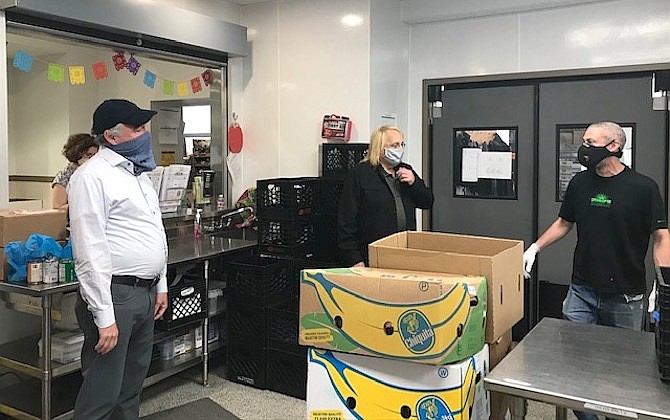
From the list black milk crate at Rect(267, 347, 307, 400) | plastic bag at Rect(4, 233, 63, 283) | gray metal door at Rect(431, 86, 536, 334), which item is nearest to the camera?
plastic bag at Rect(4, 233, 63, 283)

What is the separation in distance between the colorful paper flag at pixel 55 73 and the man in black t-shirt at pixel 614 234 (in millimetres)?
2925

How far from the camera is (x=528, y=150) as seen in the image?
460 centimetres

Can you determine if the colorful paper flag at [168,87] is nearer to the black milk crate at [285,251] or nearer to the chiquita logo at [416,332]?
the black milk crate at [285,251]

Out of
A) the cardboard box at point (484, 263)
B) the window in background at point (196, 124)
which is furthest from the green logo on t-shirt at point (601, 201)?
the window in background at point (196, 124)

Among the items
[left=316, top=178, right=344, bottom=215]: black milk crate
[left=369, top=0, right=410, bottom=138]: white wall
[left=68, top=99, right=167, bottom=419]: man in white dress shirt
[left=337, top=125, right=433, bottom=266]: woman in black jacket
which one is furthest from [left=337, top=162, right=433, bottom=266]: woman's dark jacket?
[left=68, top=99, right=167, bottom=419]: man in white dress shirt

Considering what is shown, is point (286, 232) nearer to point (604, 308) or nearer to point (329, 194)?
point (329, 194)

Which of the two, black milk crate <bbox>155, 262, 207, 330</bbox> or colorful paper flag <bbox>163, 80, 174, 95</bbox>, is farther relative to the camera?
colorful paper flag <bbox>163, 80, 174, 95</bbox>

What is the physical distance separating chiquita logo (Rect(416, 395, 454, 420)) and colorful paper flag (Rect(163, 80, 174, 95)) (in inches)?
131

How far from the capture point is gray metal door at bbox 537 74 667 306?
4.14 meters

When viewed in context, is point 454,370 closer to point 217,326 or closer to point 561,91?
point 217,326

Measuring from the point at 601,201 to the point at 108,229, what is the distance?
7.48ft

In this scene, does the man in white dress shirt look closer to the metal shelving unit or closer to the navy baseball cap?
the navy baseball cap

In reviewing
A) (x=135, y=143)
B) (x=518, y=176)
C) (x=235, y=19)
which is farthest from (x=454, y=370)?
(x=235, y=19)

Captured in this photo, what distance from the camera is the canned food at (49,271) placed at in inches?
119
